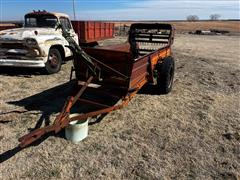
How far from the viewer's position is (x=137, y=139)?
4.44m

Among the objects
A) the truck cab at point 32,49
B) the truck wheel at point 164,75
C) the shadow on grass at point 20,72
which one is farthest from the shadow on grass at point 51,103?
the shadow on grass at point 20,72

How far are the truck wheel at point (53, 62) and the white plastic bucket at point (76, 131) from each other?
435cm

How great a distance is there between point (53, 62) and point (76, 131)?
4733 millimetres

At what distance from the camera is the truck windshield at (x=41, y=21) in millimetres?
9297

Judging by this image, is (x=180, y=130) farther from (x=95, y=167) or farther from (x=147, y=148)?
(x=95, y=167)

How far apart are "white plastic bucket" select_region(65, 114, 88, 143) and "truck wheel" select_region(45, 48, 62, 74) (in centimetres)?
435

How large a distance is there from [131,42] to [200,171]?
5.43m

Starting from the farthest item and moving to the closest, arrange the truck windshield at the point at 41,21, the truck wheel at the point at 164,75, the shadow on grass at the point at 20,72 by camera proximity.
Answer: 1. the truck windshield at the point at 41,21
2. the shadow on grass at the point at 20,72
3. the truck wheel at the point at 164,75

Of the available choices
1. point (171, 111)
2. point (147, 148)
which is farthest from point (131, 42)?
point (147, 148)

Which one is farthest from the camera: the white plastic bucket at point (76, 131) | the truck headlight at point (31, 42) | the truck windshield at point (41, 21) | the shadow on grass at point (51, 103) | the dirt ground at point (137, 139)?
the truck windshield at point (41, 21)

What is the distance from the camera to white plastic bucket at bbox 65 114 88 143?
13.7 feet

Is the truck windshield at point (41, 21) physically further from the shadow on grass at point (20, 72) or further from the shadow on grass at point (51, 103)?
the shadow on grass at point (51, 103)

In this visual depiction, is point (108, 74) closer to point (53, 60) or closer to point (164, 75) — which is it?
point (164, 75)

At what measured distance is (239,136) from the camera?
4.65 m
